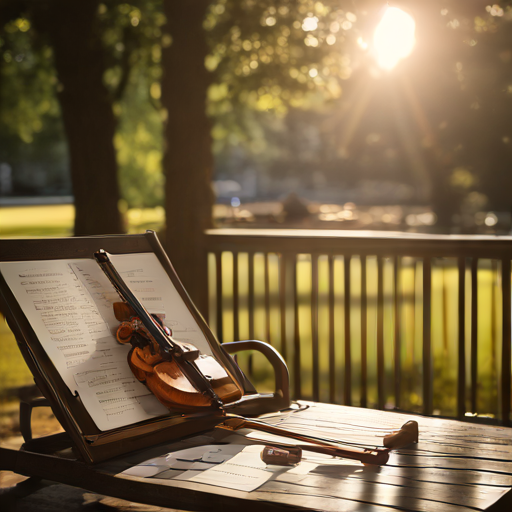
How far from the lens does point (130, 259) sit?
2785 millimetres

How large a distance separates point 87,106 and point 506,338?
478 centimetres

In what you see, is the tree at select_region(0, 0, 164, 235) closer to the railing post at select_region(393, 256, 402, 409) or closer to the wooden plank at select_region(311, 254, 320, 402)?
the wooden plank at select_region(311, 254, 320, 402)

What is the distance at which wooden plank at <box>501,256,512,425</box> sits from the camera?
3.48 meters

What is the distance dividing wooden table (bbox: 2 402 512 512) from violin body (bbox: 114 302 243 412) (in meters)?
0.14

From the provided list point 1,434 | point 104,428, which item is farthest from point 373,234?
point 1,434

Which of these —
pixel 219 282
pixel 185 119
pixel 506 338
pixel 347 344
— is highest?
pixel 185 119

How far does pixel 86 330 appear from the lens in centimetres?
239

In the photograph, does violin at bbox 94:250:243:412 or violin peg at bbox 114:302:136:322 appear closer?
violin at bbox 94:250:243:412

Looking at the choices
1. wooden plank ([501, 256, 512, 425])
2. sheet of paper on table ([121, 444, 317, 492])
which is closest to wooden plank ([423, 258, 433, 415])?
wooden plank ([501, 256, 512, 425])

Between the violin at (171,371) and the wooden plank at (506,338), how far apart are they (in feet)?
4.62

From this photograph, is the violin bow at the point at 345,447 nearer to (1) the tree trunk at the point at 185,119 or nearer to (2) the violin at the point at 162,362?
(2) the violin at the point at 162,362

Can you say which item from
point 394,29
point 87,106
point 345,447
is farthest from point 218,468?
point 87,106

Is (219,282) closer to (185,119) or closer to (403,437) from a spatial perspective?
(185,119)

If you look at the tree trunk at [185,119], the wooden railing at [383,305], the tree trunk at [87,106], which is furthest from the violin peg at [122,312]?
the tree trunk at [87,106]
